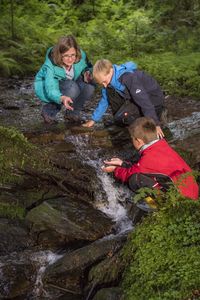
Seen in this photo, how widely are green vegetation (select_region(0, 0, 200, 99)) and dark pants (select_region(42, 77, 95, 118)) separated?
9.08 feet

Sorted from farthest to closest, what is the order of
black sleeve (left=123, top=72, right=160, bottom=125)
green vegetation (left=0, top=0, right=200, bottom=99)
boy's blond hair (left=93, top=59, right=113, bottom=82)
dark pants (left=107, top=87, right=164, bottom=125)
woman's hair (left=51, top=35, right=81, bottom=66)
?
green vegetation (left=0, top=0, right=200, bottom=99)
woman's hair (left=51, top=35, right=81, bottom=66)
dark pants (left=107, top=87, right=164, bottom=125)
black sleeve (left=123, top=72, right=160, bottom=125)
boy's blond hair (left=93, top=59, right=113, bottom=82)

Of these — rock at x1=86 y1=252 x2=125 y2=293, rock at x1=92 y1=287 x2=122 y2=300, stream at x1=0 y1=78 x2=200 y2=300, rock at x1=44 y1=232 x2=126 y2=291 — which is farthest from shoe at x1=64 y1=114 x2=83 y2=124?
rock at x1=92 y1=287 x2=122 y2=300

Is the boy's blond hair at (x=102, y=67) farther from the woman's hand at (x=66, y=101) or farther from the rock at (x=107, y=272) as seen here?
the rock at (x=107, y=272)

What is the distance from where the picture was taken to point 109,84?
19.6ft

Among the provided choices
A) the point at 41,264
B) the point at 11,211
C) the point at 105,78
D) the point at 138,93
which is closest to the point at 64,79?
the point at 105,78

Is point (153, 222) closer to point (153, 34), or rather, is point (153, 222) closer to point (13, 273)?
point (13, 273)

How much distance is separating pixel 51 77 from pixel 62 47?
1.64 feet

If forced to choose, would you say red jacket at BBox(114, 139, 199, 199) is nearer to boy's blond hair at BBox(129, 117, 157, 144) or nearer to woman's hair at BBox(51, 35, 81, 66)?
boy's blond hair at BBox(129, 117, 157, 144)

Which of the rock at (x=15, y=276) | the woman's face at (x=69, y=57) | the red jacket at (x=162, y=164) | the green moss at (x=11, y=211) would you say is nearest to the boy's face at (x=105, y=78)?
the woman's face at (x=69, y=57)

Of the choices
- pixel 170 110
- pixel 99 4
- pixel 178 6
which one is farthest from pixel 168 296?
pixel 99 4

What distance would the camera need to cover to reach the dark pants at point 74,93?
267 inches

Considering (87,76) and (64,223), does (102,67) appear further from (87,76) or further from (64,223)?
(64,223)

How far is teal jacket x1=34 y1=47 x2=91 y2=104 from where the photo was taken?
6473 mm

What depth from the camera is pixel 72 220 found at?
4883mm
